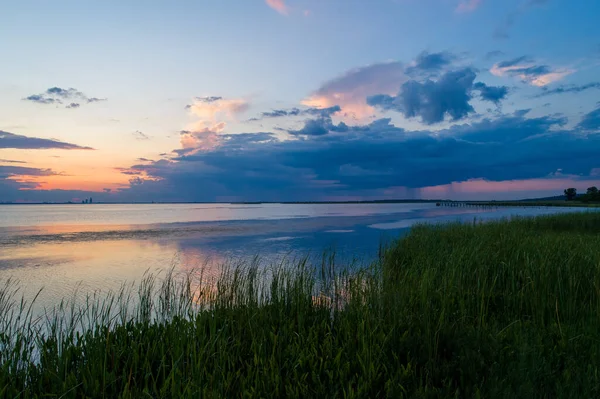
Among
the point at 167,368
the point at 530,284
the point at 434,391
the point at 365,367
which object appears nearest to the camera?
the point at 434,391

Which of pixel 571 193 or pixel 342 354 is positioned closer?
pixel 342 354

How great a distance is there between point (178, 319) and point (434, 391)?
4656mm

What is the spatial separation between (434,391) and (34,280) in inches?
708

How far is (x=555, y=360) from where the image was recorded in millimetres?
5262

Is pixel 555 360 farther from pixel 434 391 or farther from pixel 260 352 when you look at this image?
pixel 260 352

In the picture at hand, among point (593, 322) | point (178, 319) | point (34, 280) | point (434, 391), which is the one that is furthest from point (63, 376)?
point (34, 280)

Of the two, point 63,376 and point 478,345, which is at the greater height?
point 478,345

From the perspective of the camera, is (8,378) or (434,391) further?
(8,378)

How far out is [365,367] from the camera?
4.78 m

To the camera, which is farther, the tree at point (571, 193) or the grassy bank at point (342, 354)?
the tree at point (571, 193)

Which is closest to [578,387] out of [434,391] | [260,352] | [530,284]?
[434,391]

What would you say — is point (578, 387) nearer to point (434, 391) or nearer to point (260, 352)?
point (434, 391)

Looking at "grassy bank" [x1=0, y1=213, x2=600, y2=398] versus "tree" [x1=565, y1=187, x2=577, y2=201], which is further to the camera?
"tree" [x1=565, y1=187, x2=577, y2=201]

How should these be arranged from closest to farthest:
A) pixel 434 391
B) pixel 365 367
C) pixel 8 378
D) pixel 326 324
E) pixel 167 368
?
1. pixel 434 391
2. pixel 365 367
3. pixel 8 378
4. pixel 167 368
5. pixel 326 324
